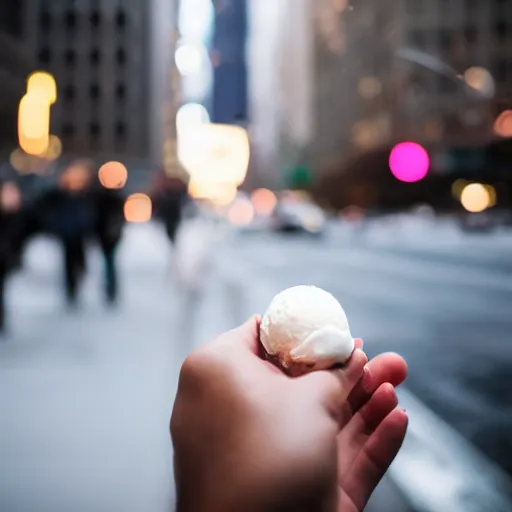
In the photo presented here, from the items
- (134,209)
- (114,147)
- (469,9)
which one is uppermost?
(469,9)

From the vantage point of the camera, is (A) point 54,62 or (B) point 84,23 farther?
(A) point 54,62

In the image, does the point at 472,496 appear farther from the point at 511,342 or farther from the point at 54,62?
the point at 54,62

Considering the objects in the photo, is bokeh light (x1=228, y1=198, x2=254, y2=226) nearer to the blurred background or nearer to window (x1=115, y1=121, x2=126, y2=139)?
window (x1=115, y1=121, x2=126, y2=139)

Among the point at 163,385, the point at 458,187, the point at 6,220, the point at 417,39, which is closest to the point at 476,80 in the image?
the point at 163,385

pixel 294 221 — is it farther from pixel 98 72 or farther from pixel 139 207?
pixel 139 207

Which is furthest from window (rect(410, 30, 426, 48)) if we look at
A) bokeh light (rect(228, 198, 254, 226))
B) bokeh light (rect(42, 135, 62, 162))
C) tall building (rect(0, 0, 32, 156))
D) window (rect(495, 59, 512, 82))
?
bokeh light (rect(228, 198, 254, 226))

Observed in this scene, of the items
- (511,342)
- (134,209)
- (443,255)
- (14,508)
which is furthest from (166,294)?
(134,209)
